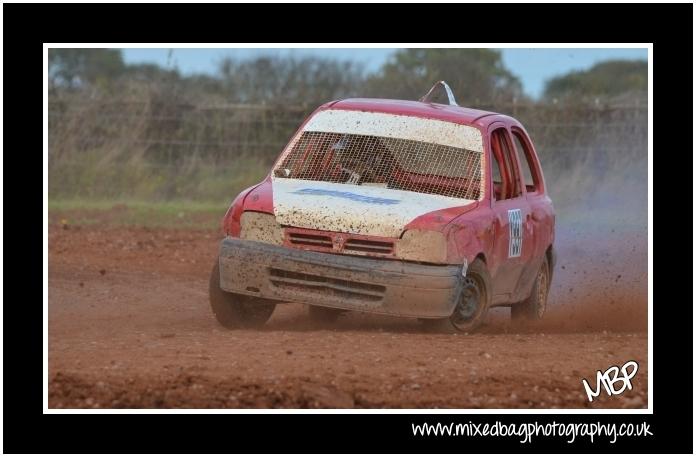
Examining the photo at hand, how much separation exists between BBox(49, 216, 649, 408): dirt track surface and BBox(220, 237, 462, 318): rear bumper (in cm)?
27

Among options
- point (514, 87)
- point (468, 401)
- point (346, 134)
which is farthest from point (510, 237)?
point (514, 87)

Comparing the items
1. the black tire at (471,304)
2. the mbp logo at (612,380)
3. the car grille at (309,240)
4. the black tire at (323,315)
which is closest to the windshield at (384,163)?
the black tire at (471,304)

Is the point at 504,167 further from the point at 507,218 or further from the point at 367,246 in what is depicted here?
the point at 367,246

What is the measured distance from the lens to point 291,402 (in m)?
7.36

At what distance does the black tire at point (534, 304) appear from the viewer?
11.0 meters

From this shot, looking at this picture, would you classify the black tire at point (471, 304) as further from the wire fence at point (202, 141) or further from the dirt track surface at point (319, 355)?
the wire fence at point (202, 141)

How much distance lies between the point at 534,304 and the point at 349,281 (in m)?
2.60

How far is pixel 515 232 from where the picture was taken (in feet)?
33.2

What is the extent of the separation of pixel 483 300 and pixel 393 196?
3.30 ft

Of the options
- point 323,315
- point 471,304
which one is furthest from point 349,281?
point 323,315

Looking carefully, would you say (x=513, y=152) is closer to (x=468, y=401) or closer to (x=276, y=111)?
(x=468, y=401)

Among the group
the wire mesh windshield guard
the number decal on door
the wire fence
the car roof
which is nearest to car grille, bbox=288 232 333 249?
the wire mesh windshield guard

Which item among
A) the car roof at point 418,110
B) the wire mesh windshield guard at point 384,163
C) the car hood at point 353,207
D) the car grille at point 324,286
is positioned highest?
the car roof at point 418,110

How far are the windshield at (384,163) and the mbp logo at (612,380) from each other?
206 cm
